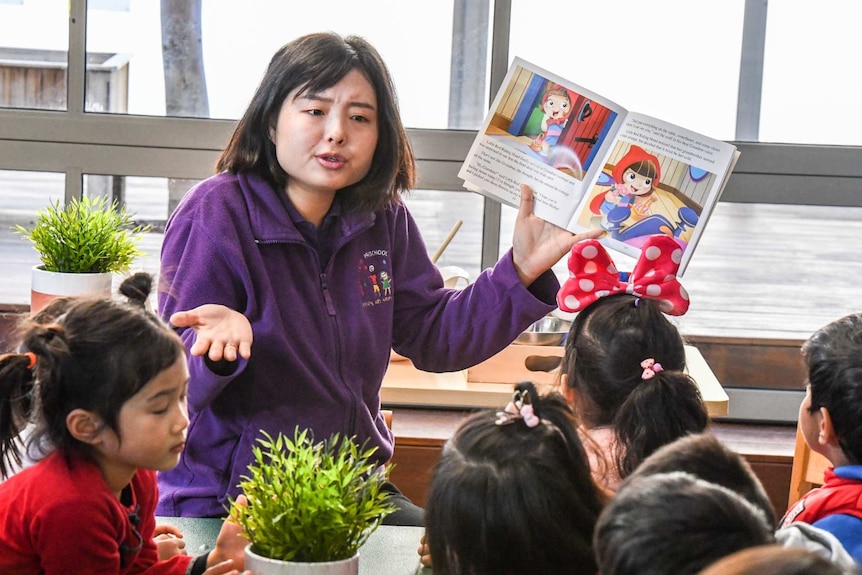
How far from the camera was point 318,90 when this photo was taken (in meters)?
1.76

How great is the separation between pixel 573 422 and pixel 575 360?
586 mm

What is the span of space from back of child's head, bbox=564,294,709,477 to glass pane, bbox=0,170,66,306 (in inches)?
74.3

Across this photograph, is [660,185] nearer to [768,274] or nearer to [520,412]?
[520,412]

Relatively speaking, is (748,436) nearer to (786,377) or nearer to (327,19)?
(786,377)

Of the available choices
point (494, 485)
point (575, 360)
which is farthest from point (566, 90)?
point (494, 485)

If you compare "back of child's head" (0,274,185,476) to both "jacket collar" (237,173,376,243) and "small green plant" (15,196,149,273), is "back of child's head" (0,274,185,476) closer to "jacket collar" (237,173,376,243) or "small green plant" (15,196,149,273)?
"jacket collar" (237,173,376,243)

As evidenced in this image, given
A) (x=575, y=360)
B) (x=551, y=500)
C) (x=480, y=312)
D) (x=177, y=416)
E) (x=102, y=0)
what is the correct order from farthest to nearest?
(x=102, y=0), (x=480, y=312), (x=575, y=360), (x=177, y=416), (x=551, y=500)

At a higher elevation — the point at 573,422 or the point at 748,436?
the point at 573,422

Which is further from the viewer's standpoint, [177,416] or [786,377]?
[786,377]

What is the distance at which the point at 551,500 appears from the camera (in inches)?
42.0

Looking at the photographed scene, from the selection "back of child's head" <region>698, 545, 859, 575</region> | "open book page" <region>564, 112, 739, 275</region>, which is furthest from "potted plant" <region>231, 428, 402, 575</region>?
"open book page" <region>564, 112, 739, 275</region>

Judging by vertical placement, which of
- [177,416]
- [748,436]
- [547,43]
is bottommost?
[748,436]

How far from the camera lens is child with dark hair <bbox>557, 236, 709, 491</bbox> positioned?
62.0 inches

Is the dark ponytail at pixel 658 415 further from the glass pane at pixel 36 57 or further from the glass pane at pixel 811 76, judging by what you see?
the glass pane at pixel 36 57
